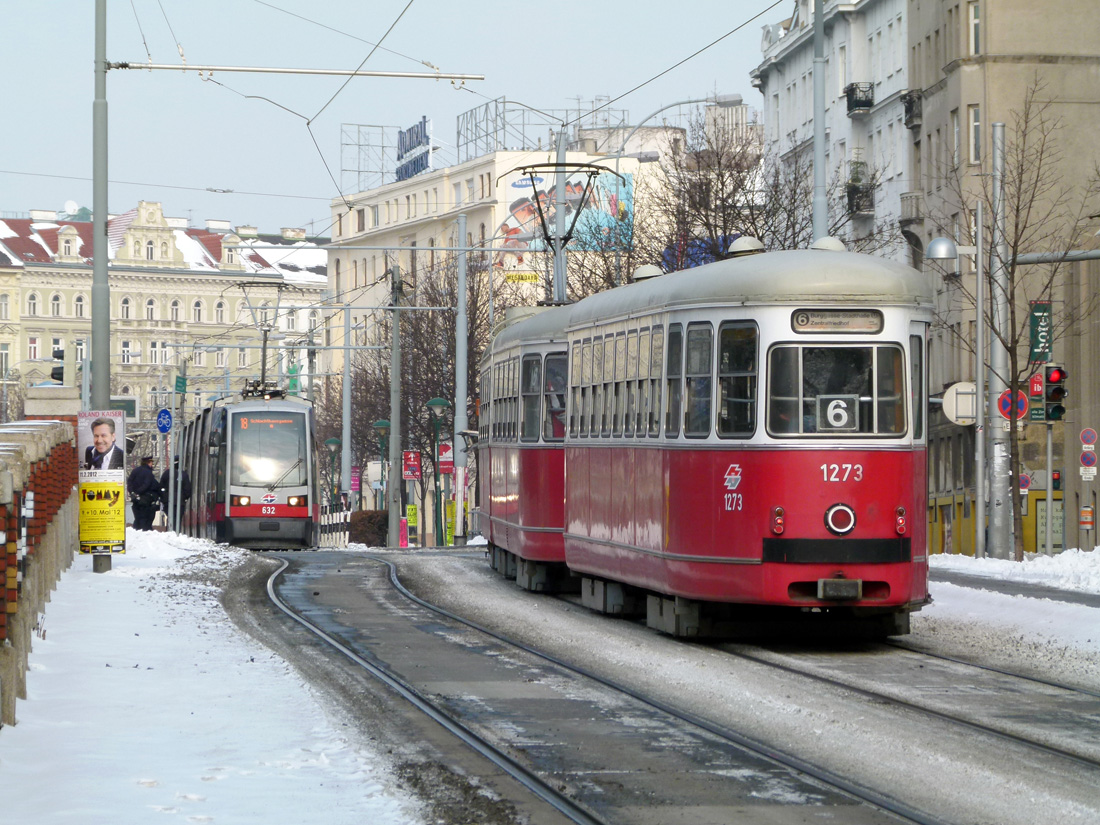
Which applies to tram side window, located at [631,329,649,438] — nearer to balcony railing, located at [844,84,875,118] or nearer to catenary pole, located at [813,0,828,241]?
catenary pole, located at [813,0,828,241]

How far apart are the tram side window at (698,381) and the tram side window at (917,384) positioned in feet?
5.35

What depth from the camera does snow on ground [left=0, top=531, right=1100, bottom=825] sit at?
8969 millimetres

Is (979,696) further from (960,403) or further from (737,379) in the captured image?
(960,403)

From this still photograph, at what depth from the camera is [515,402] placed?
2367cm

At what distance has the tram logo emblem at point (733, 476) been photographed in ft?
52.9

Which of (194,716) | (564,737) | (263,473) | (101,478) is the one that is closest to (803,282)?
(564,737)

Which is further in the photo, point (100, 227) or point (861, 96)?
point (861, 96)

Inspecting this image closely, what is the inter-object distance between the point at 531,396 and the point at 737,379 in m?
6.82

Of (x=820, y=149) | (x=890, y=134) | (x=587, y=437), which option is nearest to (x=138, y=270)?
(x=890, y=134)

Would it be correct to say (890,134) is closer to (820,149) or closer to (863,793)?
(820,149)

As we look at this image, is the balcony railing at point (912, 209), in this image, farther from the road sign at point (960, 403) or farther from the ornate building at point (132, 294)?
the ornate building at point (132, 294)

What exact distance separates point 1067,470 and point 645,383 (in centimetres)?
3633

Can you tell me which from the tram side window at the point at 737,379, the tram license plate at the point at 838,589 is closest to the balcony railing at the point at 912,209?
the tram side window at the point at 737,379

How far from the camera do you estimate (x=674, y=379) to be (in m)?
17.1
